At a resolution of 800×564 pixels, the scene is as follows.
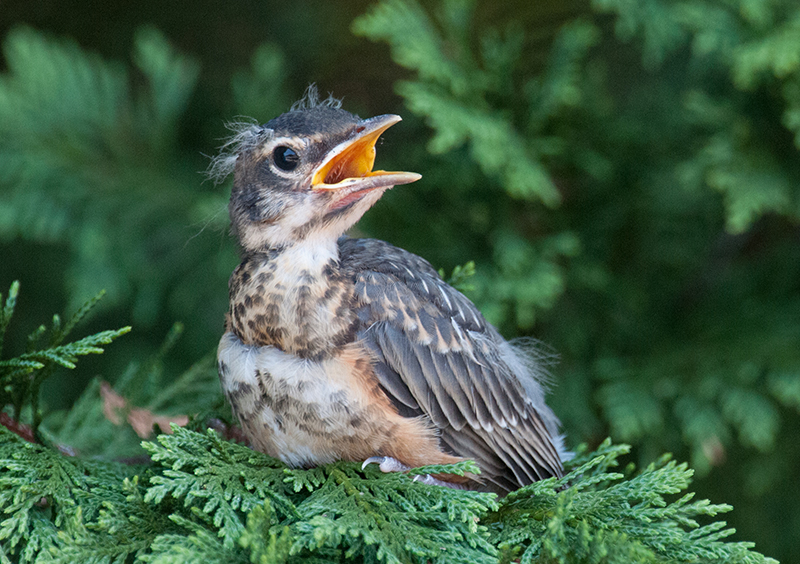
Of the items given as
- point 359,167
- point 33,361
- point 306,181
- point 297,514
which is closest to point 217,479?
point 297,514

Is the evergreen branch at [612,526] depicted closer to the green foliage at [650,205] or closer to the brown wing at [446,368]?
the brown wing at [446,368]

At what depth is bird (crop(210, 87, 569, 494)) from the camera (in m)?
1.46

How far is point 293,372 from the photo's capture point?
1.46m

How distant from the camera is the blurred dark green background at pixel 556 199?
7.72 feet

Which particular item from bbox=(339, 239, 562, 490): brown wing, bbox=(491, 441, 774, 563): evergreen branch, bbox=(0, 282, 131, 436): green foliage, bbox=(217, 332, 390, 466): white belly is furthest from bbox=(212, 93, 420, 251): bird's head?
bbox=(491, 441, 774, 563): evergreen branch

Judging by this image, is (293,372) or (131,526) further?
(293,372)

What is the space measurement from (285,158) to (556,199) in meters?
1.17

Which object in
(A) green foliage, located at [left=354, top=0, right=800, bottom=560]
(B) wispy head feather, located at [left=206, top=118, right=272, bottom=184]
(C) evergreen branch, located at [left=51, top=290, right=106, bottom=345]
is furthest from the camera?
(A) green foliage, located at [left=354, top=0, right=800, bottom=560]

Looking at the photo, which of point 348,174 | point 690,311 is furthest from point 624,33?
point 348,174

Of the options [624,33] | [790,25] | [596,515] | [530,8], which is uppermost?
[530,8]

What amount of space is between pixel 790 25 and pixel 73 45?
281 cm

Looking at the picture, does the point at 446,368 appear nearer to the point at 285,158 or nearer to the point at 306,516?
the point at 306,516

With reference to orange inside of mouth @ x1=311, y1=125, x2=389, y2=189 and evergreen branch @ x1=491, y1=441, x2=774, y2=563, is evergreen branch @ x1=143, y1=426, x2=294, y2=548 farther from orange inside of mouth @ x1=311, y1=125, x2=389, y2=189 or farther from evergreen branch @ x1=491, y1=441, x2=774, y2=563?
orange inside of mouth @ x1=311, y1=125, x2=389, y2=189

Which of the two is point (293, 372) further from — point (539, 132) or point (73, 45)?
point (73, 45)
